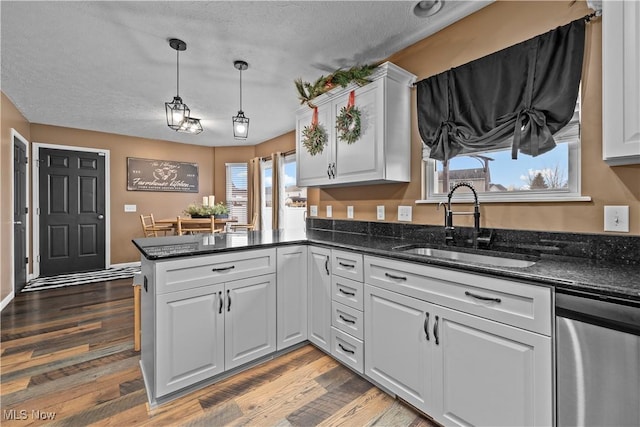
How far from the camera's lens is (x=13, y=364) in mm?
2227

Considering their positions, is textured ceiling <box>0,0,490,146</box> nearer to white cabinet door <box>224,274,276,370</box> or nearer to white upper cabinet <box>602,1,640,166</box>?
white upper cabinet <box>602,1,640,166</box>

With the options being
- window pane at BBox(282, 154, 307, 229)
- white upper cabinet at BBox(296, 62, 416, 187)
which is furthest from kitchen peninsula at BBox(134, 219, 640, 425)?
window pane at BBox(282, 154, 307, 229)

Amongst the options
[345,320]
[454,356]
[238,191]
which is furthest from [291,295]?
[238,191]

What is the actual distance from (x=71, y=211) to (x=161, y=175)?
60.3 inches

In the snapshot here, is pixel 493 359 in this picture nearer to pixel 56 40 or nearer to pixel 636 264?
pixel 636 264

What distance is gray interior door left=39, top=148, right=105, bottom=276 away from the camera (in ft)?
15.8

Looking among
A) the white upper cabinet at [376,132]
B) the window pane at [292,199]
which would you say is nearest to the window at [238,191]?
the window pane at [292,199]

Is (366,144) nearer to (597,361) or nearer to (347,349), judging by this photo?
(347,349)

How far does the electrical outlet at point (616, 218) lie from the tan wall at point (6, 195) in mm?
5349

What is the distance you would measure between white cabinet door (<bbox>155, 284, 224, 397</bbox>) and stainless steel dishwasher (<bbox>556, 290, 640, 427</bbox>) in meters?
1.77

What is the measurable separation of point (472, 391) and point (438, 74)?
2078 mm

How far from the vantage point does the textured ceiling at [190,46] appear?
6.88 feet

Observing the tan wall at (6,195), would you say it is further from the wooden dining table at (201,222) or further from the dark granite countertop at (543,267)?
the dark granite countertop at (543,267)

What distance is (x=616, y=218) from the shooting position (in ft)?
5.02
